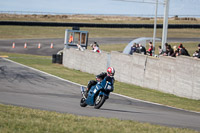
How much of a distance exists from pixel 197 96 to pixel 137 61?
5.67 meters

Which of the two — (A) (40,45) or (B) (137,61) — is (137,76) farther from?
(A) (40,45)

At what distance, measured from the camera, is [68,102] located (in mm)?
14703

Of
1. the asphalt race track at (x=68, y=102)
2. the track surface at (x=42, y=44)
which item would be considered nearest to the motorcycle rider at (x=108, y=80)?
the asphalt race track at (x=68, y=102)

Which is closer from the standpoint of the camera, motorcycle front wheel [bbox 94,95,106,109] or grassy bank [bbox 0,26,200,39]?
motorcycle front wheel [bbox 94,95,106,109]

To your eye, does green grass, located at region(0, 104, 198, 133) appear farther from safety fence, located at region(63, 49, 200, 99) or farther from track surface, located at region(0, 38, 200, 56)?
track surface, located at region(0, 38, 200, 56)

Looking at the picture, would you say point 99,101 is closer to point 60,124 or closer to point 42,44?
point 60,124

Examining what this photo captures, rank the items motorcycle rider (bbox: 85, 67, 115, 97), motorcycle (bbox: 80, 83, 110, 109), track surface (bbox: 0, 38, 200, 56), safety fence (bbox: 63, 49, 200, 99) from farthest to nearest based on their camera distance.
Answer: track surface (bbox: 0, 38, 200, 56) → safety fence (bbox: 63, 49, 200, 99) → motorcycle (bbox: 80, 83, 110, 109) → motorcycle rider (bbox: 85, 67, 115, 97)

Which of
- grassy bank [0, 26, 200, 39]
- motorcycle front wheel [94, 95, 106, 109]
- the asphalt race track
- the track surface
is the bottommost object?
the asphalt race track

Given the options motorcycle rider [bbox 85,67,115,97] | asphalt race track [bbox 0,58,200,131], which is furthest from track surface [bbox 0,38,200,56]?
motorcycle rider [bbox 85,67,115,97]

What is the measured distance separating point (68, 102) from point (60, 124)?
5.70 metres

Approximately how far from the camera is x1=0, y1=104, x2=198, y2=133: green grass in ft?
27.2

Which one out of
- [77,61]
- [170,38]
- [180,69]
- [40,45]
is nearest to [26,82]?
[180,69]

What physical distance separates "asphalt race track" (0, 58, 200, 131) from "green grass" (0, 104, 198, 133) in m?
1.46

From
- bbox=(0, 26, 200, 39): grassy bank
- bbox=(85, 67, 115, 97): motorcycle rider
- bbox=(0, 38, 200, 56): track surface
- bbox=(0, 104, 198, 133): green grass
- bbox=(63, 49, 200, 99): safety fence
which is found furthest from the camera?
bbox=(0, 26, 200, 39): grassy bank
